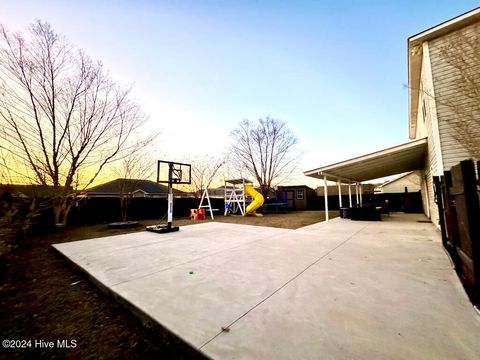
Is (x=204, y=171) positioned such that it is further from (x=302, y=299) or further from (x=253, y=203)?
(x=302, y=299)

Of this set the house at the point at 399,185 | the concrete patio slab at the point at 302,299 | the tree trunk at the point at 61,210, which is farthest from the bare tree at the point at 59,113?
the house at the point at 399,185

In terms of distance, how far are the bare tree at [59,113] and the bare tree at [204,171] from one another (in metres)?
9.03

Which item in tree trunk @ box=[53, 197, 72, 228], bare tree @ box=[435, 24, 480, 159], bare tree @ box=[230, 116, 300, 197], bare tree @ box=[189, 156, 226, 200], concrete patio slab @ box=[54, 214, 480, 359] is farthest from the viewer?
bare tree @ box=[189, 156, 226, 200]

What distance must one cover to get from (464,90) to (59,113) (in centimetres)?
1333

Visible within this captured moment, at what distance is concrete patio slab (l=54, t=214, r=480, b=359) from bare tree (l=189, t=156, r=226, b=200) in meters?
14.5

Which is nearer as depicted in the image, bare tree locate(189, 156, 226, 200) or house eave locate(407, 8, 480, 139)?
house eave locate(407, 8, 480, 139)

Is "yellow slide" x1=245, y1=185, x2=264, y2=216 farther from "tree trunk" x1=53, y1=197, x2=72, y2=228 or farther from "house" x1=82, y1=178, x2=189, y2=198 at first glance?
"tree trunk" x1=53, y1=197, x2=72, y2=228

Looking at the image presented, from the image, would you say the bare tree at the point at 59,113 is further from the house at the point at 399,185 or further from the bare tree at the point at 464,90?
the house at the point at 399,185

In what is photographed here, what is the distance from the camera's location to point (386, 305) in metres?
1.98

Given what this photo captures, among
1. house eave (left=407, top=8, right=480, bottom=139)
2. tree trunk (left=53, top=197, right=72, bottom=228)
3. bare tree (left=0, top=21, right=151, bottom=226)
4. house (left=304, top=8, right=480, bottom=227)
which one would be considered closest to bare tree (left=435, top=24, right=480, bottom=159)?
house (left=304, top=8, right=480, bottom=227)

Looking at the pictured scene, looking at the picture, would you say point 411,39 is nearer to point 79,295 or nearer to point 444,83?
point 444,83

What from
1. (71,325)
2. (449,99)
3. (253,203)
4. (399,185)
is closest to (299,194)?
(253,203)

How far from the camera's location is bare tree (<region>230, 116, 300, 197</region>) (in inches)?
709

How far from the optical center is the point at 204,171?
61.5ft
